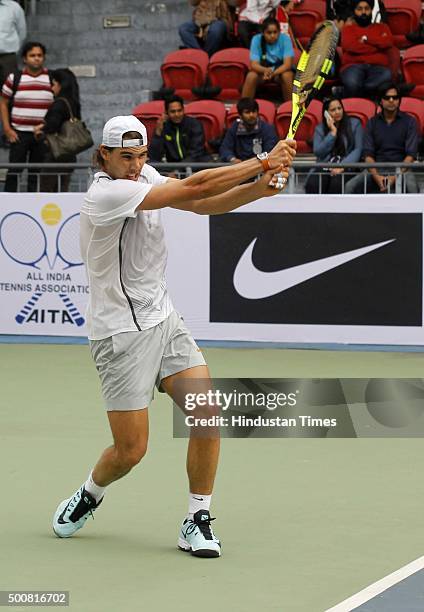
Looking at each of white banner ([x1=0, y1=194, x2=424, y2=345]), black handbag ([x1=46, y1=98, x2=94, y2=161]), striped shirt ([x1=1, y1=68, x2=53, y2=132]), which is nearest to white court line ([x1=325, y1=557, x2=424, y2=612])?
white banner ([x1=0, y1=194, x2=424, y2=345])

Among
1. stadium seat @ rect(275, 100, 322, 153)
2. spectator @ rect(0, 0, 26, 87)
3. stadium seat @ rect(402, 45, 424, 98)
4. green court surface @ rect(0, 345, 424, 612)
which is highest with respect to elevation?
spectator @ rect(0, 0, 26, 87)

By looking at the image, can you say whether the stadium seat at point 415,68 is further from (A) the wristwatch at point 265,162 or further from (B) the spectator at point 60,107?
(A) the wristwatch at point 265,162

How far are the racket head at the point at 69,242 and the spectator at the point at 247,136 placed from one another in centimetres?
205

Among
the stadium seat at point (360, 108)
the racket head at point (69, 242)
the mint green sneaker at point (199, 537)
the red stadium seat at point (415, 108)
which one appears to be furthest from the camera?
the stadium seat at point (360, 108)

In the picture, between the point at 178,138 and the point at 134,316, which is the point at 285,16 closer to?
the point at 178,138

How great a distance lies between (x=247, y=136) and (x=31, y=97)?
9.93 feet

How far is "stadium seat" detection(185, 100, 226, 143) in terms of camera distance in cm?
1634

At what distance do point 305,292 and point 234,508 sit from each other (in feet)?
20.4

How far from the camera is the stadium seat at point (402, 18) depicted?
17203mm

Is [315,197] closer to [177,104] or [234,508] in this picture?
[177,104]

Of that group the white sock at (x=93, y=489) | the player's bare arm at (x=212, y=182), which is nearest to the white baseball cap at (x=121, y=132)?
the player's bare arm at (x=212, y=182)

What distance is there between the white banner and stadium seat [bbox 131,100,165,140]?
124 inches

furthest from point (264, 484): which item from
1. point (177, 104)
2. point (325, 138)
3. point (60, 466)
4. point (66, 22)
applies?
point (66, 22)

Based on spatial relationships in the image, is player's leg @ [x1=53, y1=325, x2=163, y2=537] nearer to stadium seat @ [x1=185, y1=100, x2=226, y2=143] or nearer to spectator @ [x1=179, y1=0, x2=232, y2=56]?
stadium seat @ [x1=185, y1=100, x2=226, y2=143]
